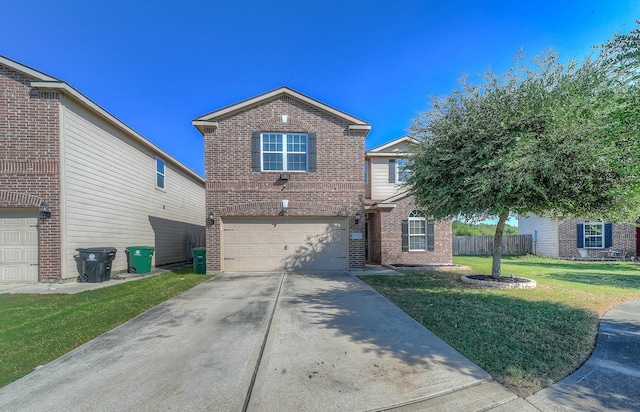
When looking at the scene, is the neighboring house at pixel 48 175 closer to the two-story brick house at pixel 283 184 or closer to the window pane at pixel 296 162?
the two-story brick house at pixel 283 184

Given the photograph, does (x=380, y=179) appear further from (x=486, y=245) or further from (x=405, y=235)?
(x=486, y=245)

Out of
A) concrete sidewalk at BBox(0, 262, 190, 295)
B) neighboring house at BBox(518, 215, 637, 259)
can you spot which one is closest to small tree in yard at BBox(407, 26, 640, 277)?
concrete sidewalk at BBox(0, 262, 190, 295)

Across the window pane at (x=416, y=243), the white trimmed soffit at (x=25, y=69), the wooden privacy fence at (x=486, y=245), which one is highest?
the white trimmed soffit at (x=25, y=69)

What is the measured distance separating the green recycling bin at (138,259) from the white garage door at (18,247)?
303 cm

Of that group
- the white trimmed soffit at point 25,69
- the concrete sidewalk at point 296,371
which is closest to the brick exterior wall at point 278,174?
the white trimmed soffit at point 25,69

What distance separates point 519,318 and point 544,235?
695 inches

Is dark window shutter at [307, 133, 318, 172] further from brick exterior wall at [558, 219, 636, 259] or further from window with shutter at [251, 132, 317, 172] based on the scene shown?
brick exterior wall at [558, 219, 636, 259]

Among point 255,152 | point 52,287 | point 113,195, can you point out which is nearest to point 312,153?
point 255,152

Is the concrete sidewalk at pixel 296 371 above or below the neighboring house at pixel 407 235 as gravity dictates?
below

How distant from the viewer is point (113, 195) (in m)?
11.3

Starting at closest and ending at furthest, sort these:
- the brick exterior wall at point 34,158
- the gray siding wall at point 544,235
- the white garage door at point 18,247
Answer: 1. the brick exterior wall at point 34,158
2. the white garage door at point 18,247
3. the gray siding wall at point 544,235

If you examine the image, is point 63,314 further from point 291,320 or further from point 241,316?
point 291,320

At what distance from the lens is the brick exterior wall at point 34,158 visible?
28.3 feet

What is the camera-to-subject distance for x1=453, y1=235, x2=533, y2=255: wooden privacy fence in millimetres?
20703
